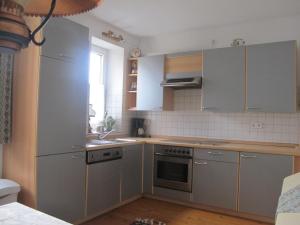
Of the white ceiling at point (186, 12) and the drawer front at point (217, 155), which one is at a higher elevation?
the white ceiling at point (186, 12)

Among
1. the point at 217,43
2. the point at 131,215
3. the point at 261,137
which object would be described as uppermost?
the point at 217,43

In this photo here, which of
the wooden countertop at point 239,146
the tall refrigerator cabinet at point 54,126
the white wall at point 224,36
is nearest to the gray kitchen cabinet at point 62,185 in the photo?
the tall refrigerator cabinet at point 54,126

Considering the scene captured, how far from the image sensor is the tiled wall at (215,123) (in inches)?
133

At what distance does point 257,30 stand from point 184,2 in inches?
47.8

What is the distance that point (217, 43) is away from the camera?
12.6 ft

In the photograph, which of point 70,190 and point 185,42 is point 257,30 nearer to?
point 185,42

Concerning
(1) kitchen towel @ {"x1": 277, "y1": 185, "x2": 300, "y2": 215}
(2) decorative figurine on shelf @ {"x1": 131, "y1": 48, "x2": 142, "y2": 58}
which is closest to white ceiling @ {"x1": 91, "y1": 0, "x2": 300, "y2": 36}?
(2) decorative figurine on shelf @ {"x1": 131, "y1": 48, "x2": 142, "y2": 58}

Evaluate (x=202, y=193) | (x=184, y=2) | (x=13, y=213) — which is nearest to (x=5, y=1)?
(x=13, y=213)

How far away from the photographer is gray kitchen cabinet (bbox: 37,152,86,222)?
2363 millimetres

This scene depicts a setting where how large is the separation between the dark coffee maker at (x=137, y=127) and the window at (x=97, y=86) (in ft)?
1.79

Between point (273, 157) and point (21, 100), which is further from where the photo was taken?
point (273, 157)

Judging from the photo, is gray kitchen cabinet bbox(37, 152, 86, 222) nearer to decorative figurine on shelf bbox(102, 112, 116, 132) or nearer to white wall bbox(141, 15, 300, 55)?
decorative figurine on shelf bbox(102, 112, 116, 132)

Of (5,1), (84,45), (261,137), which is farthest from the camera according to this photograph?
(261,137)

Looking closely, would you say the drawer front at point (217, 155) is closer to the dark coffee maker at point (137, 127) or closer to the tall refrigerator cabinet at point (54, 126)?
the dark coffee maker at point (137, 127)
